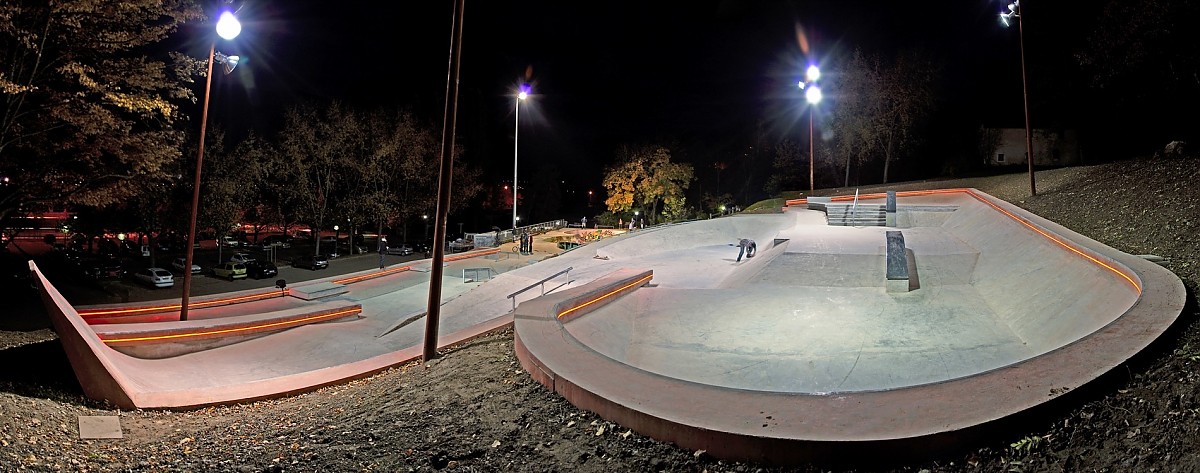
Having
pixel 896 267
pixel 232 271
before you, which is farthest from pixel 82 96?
pixel 232 271

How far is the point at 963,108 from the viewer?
4456 cm

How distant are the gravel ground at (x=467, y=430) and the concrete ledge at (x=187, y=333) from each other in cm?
236

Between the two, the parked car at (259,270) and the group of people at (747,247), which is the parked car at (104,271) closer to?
the parked car at (259,270)

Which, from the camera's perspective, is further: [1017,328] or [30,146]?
[30,146]

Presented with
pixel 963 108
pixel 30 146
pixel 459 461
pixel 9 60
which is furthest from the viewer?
pixel 963 108

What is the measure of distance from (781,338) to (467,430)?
6.15m

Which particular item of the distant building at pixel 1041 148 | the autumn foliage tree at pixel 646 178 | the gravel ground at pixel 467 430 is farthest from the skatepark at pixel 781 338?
the autumn foliage tree at pixel 646 178

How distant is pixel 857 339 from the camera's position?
9.30 meters

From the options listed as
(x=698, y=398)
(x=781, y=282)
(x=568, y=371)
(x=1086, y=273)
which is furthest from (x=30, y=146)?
(x=1086, y=273)

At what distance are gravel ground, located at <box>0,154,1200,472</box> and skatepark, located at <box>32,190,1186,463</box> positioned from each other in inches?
7.5

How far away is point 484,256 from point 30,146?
21.5m

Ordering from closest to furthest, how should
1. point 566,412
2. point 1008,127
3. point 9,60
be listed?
point 566,412, point 9,60, point 1008,127

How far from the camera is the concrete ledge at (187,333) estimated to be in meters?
11.2

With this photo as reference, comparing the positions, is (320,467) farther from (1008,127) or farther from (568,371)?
(1008,127)
